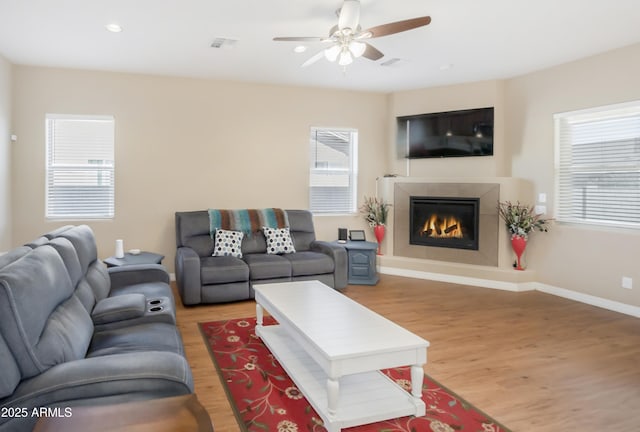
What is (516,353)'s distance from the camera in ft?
11.7

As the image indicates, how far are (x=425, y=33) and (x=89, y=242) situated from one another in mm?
3482

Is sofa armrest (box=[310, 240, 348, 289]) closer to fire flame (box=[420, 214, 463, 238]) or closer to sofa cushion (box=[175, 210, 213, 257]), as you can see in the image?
sofa cushion (box=[175, 210, 213, 257])

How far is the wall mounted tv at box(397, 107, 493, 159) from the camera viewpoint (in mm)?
6113

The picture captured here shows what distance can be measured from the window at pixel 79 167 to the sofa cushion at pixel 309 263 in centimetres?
251

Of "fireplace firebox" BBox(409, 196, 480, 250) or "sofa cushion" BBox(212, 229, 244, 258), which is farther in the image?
"fireplace firebox" BBox(409, 196, 480, 250)

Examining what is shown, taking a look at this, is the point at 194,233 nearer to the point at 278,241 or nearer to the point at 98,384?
the point at 278,241

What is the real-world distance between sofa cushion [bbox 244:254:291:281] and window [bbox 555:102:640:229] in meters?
3.42

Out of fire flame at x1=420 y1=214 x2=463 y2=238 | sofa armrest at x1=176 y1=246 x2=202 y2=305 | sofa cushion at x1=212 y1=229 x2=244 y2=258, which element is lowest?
sofa armrest at x1=176 y1=246 x2=202 y2=305

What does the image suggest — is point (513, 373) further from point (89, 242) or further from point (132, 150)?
point (132, 150)

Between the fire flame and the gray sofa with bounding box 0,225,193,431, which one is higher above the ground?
the fire flame

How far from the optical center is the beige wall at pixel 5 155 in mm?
4988

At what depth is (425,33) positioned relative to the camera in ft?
13.8

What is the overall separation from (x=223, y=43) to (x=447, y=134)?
341 cm

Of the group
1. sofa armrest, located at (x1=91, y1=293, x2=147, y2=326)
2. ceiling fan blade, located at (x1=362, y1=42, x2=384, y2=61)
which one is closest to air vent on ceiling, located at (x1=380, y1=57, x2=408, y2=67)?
ceiling fan blade, located at (x1=362, y1=42, x2=384, y2=61)
